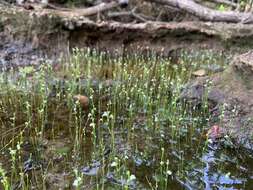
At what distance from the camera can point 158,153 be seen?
461cm

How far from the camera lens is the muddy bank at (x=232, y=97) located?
5.08m

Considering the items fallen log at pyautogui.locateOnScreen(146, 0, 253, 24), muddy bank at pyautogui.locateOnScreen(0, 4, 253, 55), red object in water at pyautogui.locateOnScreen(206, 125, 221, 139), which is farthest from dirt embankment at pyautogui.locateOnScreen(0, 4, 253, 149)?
red object in water at pyautogui.locateOnScreen(206, 125, 221, 139)

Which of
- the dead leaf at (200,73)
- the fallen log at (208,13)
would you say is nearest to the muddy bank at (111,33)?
the fallen log at (208,13)

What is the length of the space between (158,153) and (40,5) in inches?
192

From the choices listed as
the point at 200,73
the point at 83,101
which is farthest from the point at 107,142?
the point at 200,73

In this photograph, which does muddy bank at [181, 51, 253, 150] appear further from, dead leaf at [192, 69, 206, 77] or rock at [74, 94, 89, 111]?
rock at [74, 94, 89, 111]

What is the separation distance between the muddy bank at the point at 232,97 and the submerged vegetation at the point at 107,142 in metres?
0.18

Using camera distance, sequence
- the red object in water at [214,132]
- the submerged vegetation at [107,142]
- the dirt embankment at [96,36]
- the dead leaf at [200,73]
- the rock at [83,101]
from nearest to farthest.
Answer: the submerged vegetation at [107,142] < the red object in water at [214,132] < the rock at [83,101] < the dead leaf at [200,73] < the dirt embankment at [96,36]

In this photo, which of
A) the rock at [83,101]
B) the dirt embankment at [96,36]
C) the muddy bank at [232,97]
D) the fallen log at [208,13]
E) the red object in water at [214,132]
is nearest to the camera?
the red object in water at [214,132]

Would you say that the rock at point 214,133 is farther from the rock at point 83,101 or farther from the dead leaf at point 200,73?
the dead leaf at point 200,73

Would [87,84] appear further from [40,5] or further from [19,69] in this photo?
[40,5]

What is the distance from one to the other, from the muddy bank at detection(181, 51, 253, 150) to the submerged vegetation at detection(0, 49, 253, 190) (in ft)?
0.59

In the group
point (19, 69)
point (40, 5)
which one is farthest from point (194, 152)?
point (40, 5)

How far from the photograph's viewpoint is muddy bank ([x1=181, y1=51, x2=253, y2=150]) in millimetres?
5078
